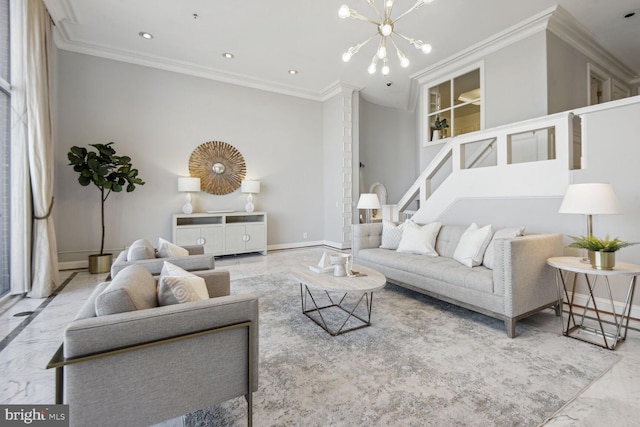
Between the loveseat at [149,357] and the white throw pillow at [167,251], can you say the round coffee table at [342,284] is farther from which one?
the white throw pillow at [167,251]

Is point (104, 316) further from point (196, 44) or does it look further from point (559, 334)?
point (196, 44)

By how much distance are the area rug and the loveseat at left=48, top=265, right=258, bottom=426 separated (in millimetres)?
374

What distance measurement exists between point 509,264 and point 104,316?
106 inches

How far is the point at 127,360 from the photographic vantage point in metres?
1.13

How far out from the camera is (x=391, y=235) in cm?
390

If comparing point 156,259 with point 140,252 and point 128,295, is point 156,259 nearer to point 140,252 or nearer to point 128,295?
point 140,252

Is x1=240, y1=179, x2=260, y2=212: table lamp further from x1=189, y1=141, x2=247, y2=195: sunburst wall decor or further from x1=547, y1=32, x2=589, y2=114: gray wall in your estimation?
x1=547, y1=32, x2=589, y2=114: gray wall

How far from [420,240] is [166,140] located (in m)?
4.69

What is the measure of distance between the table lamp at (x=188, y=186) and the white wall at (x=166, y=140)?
223mm

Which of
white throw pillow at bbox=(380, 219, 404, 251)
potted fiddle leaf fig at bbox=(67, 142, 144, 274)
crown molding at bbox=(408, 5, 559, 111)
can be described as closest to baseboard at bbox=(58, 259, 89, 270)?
potted fiddle leaf fig at bbox=(67, 142, 144, 274)

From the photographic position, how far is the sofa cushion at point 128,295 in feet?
3.97

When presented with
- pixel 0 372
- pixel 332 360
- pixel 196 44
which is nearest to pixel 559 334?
pixel 332 360

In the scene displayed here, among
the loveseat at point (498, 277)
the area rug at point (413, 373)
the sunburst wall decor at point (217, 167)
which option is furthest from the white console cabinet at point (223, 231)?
the loveseat at point (498, 277)

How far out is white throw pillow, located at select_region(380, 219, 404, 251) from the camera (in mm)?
3855
